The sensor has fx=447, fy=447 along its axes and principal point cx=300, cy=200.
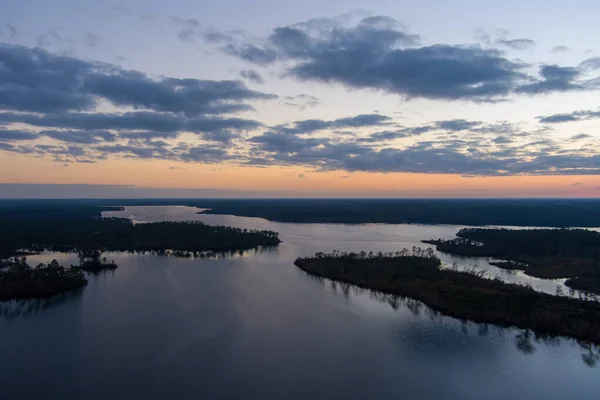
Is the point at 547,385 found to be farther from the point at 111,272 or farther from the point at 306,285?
the point at 111,272

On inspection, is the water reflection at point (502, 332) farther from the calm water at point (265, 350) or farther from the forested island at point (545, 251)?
the forested island at point (545, 251)

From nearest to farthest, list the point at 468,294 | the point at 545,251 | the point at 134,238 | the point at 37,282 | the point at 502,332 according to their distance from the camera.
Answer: the point at 502,332
the point at 468,294
the point at 37,282
the point at 545,251
the point at 134,238

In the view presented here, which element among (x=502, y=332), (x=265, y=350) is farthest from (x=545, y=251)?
(x=265, y=350)

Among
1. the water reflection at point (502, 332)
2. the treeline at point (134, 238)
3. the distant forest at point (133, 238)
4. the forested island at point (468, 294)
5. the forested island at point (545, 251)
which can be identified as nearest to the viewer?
the water reflection at point (502, 332)

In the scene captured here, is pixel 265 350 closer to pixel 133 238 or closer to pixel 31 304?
pixel 31 304

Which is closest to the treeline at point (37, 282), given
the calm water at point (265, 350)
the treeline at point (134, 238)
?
the calm water at point (265, 350)
